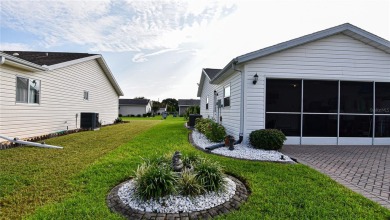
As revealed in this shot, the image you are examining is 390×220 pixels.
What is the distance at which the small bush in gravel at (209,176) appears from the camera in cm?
339

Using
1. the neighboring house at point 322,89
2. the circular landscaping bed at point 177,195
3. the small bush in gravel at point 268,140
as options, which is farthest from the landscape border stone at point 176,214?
the neighboring house at point 322,89

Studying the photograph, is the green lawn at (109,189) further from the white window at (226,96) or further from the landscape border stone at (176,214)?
the white window at (226,96)

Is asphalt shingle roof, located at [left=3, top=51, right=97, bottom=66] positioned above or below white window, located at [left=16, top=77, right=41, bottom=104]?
above

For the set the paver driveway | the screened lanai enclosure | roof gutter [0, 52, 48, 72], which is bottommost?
the paver driveway

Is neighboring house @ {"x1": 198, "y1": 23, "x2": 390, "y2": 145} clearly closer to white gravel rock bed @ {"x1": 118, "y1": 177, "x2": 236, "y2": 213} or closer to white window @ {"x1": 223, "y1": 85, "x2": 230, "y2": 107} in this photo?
white window @ {"x1": 223, "y1": 85, "x2": 230, "y2": 107}

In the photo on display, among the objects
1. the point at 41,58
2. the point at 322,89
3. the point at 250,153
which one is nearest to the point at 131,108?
the point at 41,58

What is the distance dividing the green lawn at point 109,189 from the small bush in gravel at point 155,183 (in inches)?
19.0

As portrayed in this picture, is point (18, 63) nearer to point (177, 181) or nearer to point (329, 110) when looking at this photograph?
point (177, 181)

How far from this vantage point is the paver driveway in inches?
151

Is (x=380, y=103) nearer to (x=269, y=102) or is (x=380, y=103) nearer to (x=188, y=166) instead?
(x=269, y=102)

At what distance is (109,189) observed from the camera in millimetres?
3715

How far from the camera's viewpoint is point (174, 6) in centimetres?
960

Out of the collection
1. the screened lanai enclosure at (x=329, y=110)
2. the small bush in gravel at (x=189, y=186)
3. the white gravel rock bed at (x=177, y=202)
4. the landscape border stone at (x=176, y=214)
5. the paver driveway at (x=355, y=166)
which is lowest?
the landscape border stone at (x=176, y=214)

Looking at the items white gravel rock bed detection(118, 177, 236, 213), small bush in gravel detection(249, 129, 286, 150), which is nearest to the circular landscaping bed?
white gravel rock bed detection(118, 177, 236, 213)
